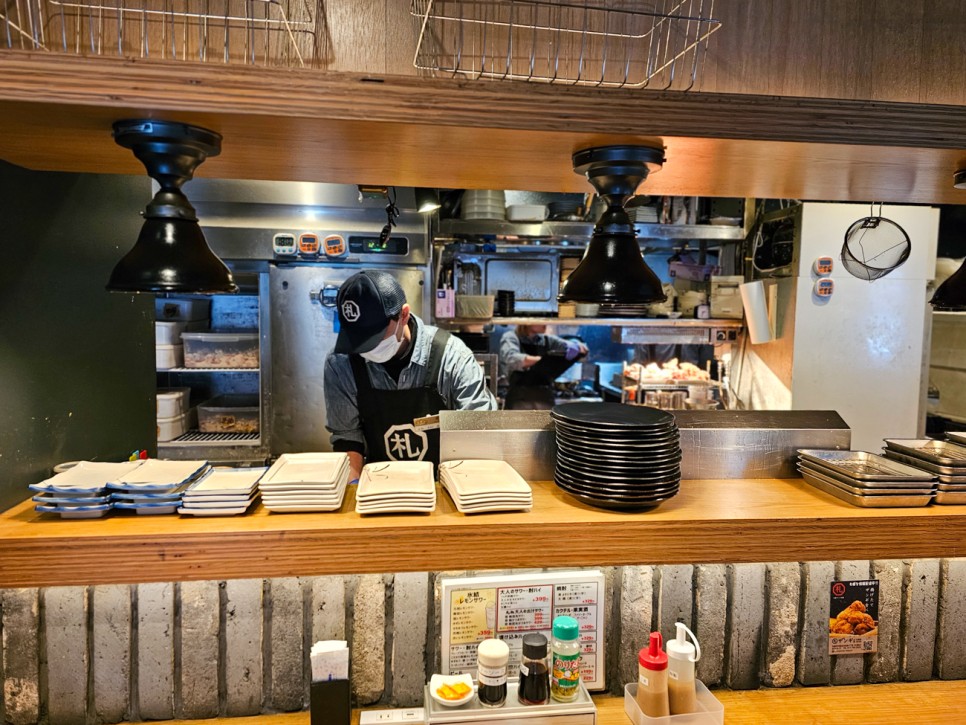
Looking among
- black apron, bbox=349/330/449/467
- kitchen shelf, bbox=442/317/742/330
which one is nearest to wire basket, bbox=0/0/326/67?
black apron, bbox=349/330/449/467

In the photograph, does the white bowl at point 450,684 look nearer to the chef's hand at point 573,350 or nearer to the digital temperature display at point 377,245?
the digital temperature display at point 377,245

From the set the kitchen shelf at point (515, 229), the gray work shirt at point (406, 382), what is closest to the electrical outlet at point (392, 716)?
the gray work shirt at point (406, 382)

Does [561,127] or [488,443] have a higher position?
[561,127]

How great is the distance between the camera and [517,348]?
488 centimetres

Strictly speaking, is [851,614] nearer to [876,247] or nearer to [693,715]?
[693,715]

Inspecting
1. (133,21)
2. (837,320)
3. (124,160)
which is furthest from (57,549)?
(837,320)

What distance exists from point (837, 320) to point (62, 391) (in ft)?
13.9

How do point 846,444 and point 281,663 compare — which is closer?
point 281,663

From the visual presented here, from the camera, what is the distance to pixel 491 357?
4.50 metres

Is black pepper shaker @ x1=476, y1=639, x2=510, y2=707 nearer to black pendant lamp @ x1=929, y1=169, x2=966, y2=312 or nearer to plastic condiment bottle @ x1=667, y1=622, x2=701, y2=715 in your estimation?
plastic condiment bottle @ x1=667, y1=622, x2=701, y2=715

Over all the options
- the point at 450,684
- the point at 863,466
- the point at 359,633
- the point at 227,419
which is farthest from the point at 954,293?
the point at 227,419

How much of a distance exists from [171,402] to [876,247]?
173 inches

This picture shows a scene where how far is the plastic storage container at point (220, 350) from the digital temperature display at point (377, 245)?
2.97 feet

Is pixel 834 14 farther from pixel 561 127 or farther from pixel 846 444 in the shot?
pixel 846 444
